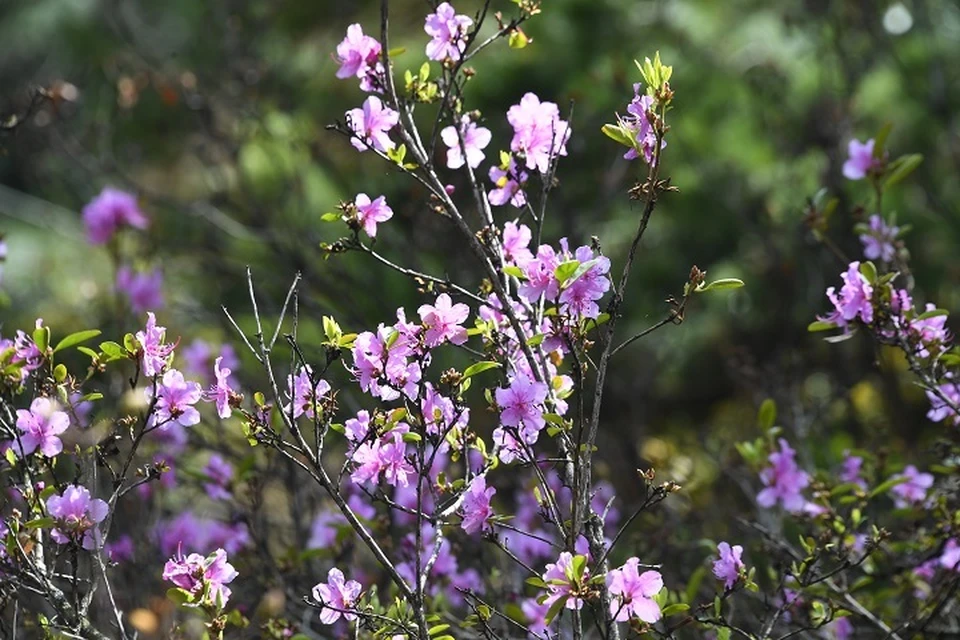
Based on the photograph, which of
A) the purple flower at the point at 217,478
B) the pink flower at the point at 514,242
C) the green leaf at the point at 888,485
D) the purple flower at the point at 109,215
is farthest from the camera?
the purple flower at the point at 109,215

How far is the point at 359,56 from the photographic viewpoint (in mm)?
2213

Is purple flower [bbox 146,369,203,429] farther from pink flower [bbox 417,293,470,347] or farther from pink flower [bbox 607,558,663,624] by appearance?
pink flower [bbox 607,558,663,624]

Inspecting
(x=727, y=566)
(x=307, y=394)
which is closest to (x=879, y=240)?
(x=727, y=566)

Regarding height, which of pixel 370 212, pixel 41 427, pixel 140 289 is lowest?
pixel 41 427

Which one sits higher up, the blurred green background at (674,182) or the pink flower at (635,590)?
the blurred green background at (674,182)

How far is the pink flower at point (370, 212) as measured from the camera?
215 cm

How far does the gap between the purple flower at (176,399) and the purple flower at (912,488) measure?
1.86 metres

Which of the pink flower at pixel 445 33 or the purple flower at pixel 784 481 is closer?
the pink flower at pixel 445 33

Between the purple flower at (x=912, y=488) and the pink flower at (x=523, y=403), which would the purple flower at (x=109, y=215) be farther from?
the purple flower at (x=912, y=488)

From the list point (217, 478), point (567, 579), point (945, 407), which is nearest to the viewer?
point (567, 579)

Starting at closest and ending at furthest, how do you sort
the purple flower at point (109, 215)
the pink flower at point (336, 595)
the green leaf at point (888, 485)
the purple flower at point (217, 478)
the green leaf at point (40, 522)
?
1. the green leaf at point (40, 522)
2. the pink flower at point (336, 595)
3. the green leaf at point (888, 485)
4. the purple flower at point (217, 478)
5. the purple flower at point (109, 215)

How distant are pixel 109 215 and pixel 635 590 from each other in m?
3.32

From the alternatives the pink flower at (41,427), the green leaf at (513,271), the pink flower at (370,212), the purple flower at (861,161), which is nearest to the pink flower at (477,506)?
the green leaf at (513,271)

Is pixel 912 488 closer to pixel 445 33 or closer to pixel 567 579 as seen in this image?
pixel 567 579
